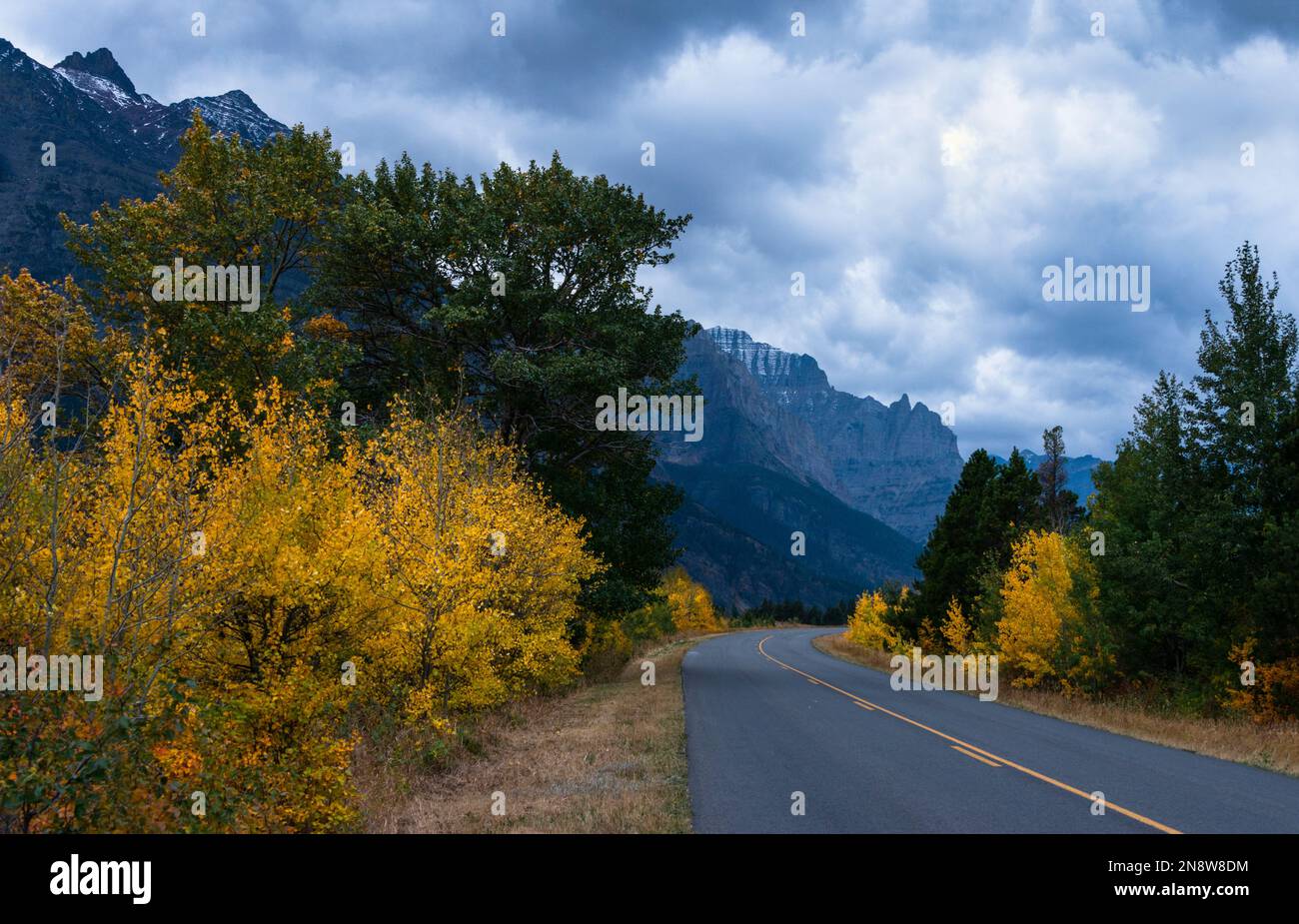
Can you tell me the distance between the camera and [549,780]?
11625 millimetres

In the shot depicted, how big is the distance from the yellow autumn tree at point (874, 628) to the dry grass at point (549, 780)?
99.5 feet

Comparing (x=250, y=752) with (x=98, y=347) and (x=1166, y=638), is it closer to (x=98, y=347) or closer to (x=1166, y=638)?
(x=98, y=347)

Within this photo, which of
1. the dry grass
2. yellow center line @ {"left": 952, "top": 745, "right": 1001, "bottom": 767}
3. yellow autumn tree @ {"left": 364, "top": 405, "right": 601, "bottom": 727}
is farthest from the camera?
yellow autumn tree @ {"left": 364, "top": 405, "right": 601, "bottom": 727}

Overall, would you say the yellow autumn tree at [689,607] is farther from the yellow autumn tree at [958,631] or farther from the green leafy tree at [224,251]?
the green leafy tree at [224,251]

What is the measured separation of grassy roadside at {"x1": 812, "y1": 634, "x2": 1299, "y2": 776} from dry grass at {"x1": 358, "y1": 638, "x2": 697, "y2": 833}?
31.1 feet

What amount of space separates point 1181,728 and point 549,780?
45.0 ft

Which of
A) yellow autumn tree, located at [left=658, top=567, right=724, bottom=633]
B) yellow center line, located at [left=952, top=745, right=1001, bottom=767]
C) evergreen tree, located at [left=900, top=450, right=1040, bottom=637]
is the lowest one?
yellow autumn tree, located at [left=658, top=567, right=724, bottom=633]

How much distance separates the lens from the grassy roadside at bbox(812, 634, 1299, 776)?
13188 millimetres

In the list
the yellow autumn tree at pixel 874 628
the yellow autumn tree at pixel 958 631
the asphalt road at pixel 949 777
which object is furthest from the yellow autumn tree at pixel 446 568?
the yellow autumn tree at pixel 874 628

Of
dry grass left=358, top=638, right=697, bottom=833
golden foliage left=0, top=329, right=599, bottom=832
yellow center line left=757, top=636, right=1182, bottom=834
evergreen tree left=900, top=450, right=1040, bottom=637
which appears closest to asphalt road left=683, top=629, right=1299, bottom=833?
yellow center line left=757, top=636, right=1182, bottom=834

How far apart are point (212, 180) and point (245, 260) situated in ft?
8.83

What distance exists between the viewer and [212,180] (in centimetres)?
2469

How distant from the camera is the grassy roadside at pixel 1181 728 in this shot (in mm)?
13188

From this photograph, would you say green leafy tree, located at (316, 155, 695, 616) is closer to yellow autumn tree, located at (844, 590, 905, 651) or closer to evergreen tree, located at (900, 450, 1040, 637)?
evergreen tree, located at (900, 450, 1040, 637)
